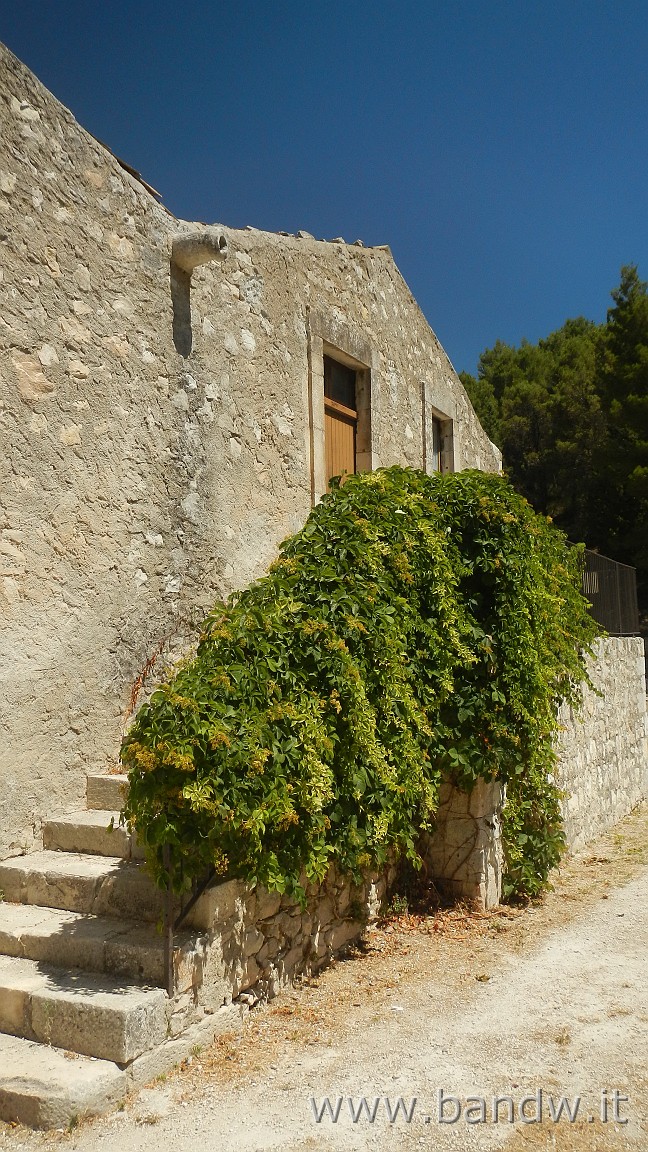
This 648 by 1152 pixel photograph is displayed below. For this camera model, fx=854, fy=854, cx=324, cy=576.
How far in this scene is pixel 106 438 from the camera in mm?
4910

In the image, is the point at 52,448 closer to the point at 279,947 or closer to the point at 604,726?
the point at 279,947

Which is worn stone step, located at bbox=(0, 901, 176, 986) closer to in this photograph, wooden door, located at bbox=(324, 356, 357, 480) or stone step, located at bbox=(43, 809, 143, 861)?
stone step, located at bbox=(43, 809, 143, 861)

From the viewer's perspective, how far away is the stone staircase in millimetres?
3016

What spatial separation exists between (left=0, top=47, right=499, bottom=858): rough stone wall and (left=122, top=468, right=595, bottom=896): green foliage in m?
0.96

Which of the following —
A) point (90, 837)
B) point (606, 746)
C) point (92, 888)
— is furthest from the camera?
point (606, 746)

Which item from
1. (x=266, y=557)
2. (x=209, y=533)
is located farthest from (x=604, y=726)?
(x=209, y=533)

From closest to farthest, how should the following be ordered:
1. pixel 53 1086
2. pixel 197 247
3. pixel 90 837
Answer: pixel 53 1086 → pixel 90 837 → pixel 197 247

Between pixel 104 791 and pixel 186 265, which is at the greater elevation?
pixel 186 265

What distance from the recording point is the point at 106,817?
4.44 meters

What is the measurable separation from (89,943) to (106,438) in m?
2.71

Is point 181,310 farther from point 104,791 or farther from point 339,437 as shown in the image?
point 104,791

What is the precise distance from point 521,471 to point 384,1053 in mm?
21063

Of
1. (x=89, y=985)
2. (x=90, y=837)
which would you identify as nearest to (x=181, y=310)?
(x=90, y=837)

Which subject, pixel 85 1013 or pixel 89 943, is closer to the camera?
pixel 85 1013
